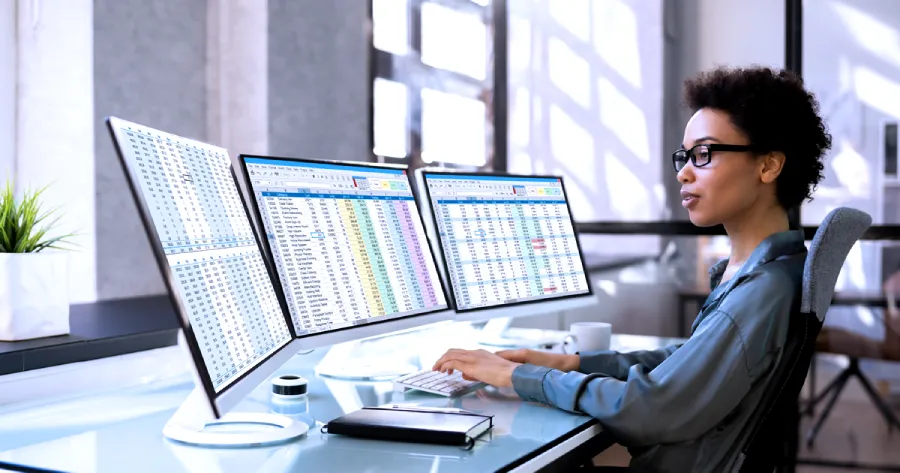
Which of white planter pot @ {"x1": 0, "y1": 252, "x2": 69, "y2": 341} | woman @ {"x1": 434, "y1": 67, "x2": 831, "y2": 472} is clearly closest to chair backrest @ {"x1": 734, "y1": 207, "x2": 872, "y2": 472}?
woman @ {"x1": 434, "y1": 67, "x2": 831, "y2": 472}

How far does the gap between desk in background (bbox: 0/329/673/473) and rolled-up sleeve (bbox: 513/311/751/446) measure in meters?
0.07

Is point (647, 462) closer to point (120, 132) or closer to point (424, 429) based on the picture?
point (424, 429)

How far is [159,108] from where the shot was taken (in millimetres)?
2863

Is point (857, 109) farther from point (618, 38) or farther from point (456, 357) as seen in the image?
point (456, 357)

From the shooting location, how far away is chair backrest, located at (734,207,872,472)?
4.07ft

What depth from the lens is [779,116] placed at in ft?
4.70

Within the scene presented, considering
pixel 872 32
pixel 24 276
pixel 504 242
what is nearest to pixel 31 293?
pixel 24 276

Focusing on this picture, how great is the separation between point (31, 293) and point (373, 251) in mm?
709

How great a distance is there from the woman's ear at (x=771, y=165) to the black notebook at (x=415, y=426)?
630 mm

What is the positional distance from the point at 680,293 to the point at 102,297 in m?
2.04

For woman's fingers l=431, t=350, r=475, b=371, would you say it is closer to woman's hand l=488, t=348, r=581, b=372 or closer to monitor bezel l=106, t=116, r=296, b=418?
woman's hand l=488, t=348, r=581, b=372

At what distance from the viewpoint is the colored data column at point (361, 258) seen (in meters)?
1.59

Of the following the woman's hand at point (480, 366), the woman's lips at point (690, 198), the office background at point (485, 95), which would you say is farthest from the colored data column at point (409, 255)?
the office background at point (485, 95)

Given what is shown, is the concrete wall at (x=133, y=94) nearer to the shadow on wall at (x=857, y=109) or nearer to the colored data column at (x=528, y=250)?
the colored data column at (x=528, y=250)
